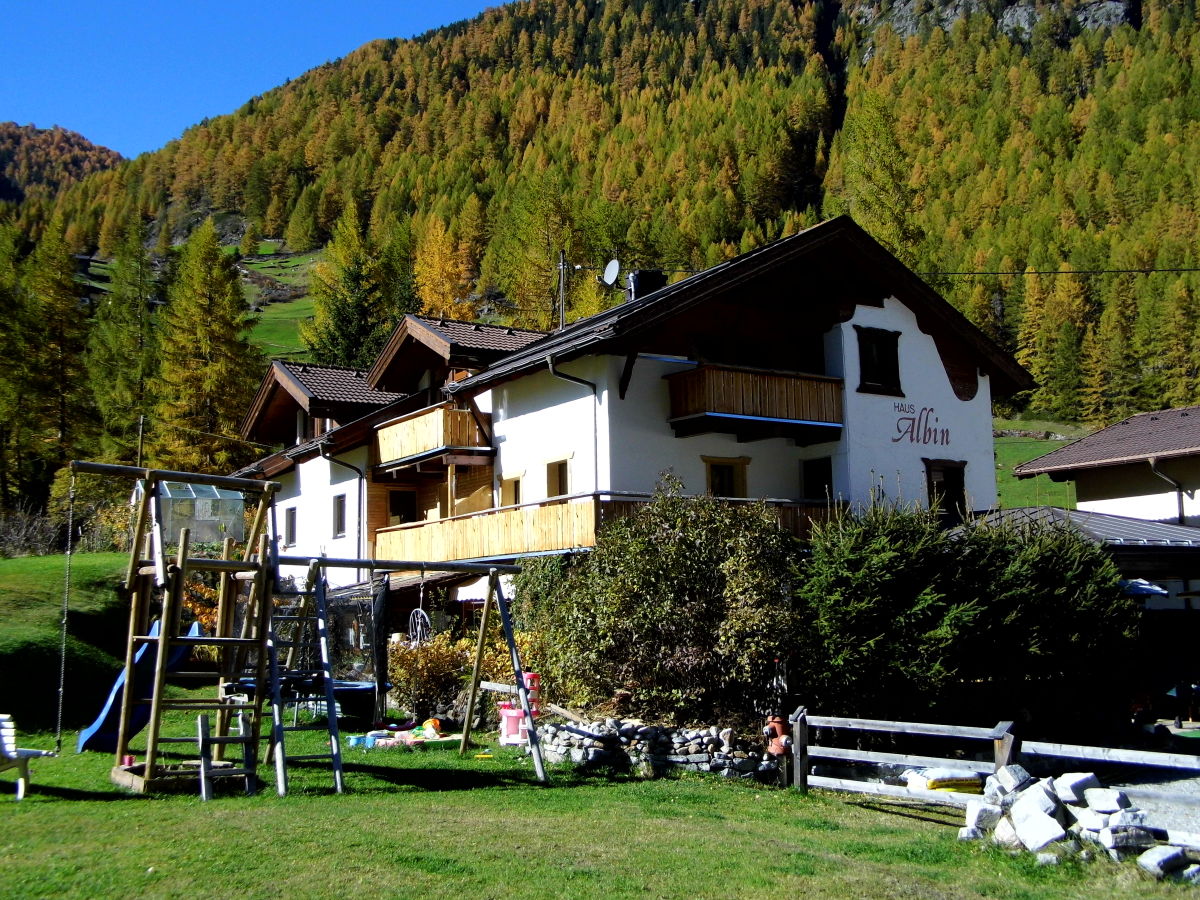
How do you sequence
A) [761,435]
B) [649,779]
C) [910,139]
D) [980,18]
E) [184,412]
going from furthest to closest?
1. [980,18]
2. [910,139]
3. [184,412]
4. [761,435]
5. [649,779]

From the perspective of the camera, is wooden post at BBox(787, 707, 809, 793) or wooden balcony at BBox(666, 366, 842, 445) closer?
wooden post at BBox(787, 707, 809, 793)

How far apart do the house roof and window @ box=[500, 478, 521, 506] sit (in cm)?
237

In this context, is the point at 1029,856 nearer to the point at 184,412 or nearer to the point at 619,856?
the point at 619,856

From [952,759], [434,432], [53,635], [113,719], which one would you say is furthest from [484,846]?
[434,432]

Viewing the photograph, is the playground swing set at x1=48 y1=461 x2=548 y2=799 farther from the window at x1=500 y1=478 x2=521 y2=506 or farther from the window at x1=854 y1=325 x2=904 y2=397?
the window at x1=854 y1=325 x2=904 y2=397

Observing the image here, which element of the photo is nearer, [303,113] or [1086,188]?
[1086,188]

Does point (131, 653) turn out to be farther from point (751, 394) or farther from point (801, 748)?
point (751, 394)

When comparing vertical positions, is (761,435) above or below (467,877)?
above

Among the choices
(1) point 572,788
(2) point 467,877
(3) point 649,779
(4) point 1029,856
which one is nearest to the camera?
(2) point 467,877

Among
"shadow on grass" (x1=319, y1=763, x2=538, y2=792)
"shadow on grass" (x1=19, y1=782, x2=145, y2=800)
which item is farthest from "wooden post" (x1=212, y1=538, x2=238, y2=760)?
"shadow on grass" (x1=19, y1=782, x2=145, y2=800)

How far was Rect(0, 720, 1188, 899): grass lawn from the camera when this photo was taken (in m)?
8.25

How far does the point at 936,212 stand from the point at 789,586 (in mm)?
110011

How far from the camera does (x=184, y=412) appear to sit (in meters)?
43.6

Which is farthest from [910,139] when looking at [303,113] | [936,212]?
[303,113]
